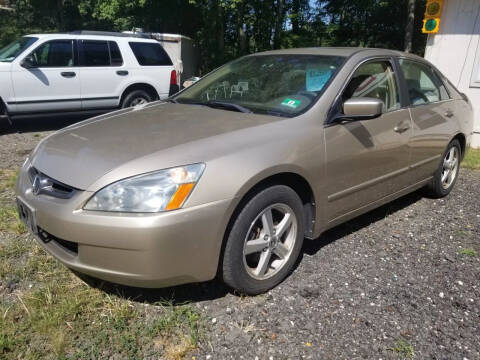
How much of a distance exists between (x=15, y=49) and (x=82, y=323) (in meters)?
6.41

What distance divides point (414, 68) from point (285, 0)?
578 inches

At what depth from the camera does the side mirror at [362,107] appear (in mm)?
2836

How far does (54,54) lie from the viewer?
7.31 meters

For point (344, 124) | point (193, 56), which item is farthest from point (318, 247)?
point (193, 56)

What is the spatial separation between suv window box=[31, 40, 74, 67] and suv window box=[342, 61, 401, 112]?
592cm

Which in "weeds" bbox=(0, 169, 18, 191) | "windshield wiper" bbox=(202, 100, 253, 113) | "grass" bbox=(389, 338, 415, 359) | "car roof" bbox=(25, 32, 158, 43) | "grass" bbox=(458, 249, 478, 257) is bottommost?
"grass" bbox=(458, 249, 478, 257)

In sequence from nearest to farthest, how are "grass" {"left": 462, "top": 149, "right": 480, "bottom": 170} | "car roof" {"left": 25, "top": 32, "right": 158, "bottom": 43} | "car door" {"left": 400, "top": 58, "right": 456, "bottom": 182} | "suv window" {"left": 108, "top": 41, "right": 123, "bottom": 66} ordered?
"car door" {"left": 400, "top": 58, "right": 456, "bottom": 182} → "grass" {"left": 462, "top": 149, "right": 480, "bottom": 170} → "car roof" {"left": 25, "top": 32, "right": 158, "bottom": 43} → "suv window" {"left": 108, "top": 41, "right": 123, "bottom": 66}

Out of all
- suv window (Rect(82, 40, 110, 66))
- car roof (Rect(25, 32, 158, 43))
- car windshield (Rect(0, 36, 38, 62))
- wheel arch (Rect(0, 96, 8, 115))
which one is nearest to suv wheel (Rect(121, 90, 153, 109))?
suv window (Rect(82, 40, 110, 66))

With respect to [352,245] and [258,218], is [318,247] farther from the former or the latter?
[258,218]

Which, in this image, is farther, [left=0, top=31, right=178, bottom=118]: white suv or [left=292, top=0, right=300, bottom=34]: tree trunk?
[left=292, top=0, right=300, bottom=34]: tree trunk

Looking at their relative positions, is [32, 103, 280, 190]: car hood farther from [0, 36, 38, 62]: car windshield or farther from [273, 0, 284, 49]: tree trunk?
[273, 0, 284, 49]: tree trunk

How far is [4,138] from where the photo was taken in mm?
6832

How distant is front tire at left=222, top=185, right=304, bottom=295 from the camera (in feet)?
7.98

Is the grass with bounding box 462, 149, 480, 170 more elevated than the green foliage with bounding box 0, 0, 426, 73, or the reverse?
the green foliage with bounding box 0, 0, 426, 73
